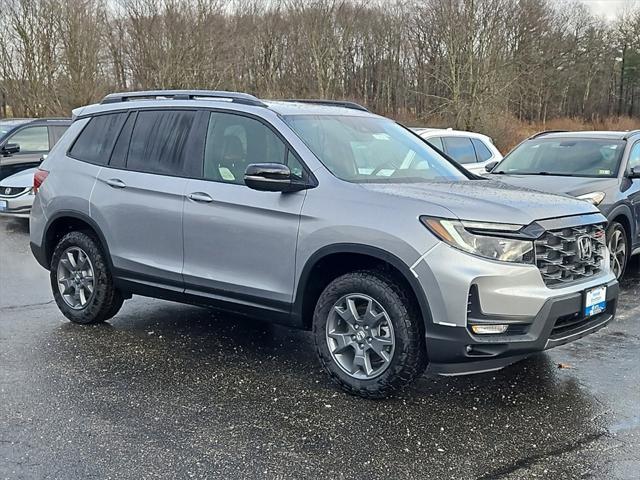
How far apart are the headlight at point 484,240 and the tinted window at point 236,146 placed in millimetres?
1362

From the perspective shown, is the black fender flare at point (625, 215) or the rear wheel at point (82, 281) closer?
the rear wheel at point (82, 281)

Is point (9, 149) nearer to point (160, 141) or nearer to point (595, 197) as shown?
point (160, 141)

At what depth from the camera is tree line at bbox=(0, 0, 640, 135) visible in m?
29.0

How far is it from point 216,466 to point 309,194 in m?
1.79

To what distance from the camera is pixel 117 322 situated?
5.99 meters

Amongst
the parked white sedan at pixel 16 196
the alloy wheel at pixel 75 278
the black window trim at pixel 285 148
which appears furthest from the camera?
the parked white sedan at pixel 16 196

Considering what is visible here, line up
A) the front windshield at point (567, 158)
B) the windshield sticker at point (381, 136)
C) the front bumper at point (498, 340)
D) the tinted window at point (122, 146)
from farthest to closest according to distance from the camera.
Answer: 1. the front windshield at point (567, 158)
2. the tinted window at point (122, 146)
3. the windshield sticker at point (381, 136)
4. the front bumper at point (498, 340)

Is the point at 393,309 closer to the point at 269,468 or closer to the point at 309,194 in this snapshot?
the point at 309,194

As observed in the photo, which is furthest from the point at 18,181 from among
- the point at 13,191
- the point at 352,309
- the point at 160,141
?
the point at 352,309

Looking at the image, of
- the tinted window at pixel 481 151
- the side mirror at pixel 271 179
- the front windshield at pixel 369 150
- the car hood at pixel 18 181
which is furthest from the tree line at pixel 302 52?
the side mirror at pixel 271 179

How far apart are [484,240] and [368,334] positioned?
36.6 inches

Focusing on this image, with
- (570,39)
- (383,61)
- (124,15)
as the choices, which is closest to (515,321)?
(124,15)

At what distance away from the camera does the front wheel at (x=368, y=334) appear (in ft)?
13.2

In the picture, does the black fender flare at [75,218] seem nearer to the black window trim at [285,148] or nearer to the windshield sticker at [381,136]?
the black window trim at [285,148]
